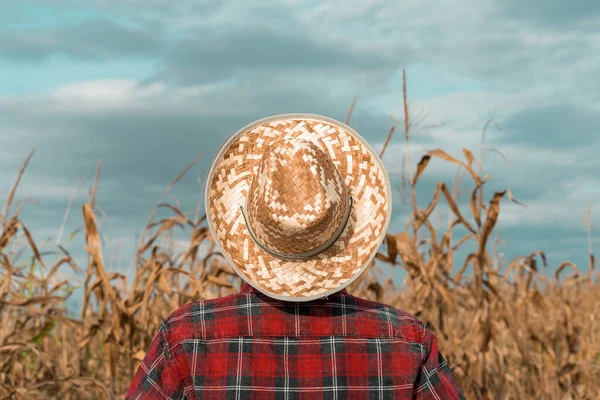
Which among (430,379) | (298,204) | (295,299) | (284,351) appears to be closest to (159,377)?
(284,351)

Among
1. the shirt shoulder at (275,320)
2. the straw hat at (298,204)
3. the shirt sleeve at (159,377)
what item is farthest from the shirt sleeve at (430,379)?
the shirt sleeve at (159,377)

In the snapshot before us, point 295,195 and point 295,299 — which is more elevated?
point 295,195

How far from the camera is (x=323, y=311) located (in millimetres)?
2576

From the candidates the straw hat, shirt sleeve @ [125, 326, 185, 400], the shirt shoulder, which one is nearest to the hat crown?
the straw hat

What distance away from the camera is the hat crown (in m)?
2.46

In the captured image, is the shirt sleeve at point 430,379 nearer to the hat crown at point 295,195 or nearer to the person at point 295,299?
the person at point 295,299

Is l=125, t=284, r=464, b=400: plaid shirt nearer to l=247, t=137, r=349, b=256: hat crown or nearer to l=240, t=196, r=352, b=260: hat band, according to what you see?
l=240, t=196, r=352, b=260: hat band

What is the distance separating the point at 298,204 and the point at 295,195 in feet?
0.10

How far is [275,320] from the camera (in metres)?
2.56

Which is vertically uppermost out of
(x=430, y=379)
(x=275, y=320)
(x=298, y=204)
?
(x=298, y=204)

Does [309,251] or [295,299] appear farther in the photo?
[309,251]

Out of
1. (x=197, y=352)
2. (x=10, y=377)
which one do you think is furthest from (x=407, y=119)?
(x=10, y=377)

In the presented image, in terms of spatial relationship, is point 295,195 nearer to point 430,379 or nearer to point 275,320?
point 275,320

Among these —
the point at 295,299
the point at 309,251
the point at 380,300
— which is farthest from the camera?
the point at 380,300
